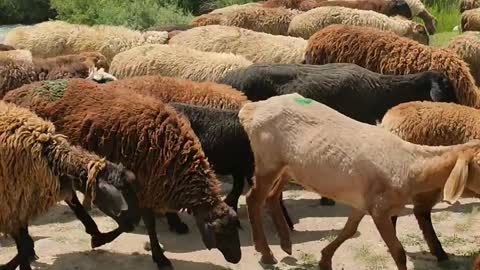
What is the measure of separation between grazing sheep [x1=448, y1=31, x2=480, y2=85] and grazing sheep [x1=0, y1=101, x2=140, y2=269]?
7597mm

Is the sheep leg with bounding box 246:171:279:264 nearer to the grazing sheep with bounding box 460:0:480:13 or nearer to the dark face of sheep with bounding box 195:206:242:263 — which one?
the dark face of sheep with bounding box 195:206:242:263

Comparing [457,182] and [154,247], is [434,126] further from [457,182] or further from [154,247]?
[154,247]

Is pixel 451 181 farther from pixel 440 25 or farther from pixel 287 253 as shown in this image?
pixel 440 25

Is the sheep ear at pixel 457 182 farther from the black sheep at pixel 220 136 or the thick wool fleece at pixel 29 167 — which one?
the thick wool fleece at pixel 29 167

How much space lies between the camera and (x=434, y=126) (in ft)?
24.8

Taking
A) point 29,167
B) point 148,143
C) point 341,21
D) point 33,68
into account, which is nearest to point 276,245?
point 148,143

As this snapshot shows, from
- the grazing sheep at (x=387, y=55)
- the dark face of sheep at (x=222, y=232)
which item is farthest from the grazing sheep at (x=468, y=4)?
the dark face of sheep at (x=222, y=232)

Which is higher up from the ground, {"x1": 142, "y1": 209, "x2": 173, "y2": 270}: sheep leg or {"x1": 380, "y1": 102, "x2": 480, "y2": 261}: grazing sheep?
{"x1": 380, "y1": 102, "x2": 480, "y2": 261}: grazing sheep

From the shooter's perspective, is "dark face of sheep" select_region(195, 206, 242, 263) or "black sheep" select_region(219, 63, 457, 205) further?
"black sheep" select_region(219, 63, 457, 205)

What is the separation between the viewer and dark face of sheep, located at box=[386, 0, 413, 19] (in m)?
18.1

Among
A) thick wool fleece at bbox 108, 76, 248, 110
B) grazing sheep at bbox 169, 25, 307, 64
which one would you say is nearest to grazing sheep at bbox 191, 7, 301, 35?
grazing sheep at bbox 169, 25, 307, 64

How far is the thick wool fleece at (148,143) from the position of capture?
6.64m

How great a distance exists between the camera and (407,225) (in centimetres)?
793

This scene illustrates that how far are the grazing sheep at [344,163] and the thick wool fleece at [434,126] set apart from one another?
1.12m
